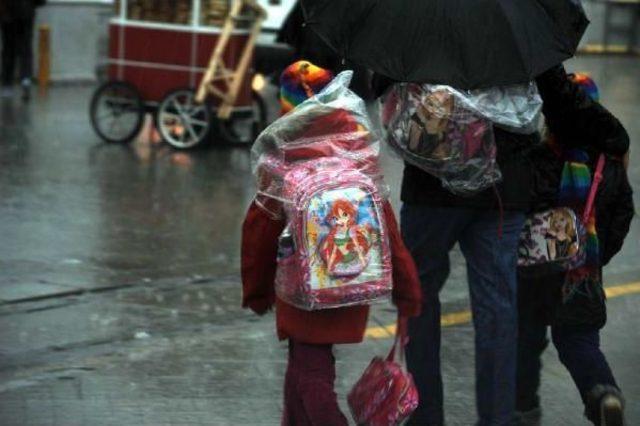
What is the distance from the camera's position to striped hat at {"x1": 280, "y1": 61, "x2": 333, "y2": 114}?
17.0ft

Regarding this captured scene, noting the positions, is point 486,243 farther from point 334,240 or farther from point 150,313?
point 150,313

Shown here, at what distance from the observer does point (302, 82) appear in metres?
5.19

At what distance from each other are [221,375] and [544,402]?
139 centimetres

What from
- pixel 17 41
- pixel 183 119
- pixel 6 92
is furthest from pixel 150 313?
pixel 17 41

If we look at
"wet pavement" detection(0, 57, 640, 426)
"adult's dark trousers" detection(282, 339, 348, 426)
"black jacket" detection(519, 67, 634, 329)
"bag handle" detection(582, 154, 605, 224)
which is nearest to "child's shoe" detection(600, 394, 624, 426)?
"black jacket" detection(519, 67, 634, 329)

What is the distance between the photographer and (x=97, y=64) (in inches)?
750

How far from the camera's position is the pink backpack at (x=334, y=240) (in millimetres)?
4379

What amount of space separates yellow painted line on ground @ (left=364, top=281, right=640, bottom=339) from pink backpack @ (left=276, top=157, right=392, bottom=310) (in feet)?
7.81

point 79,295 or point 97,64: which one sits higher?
point 79,295

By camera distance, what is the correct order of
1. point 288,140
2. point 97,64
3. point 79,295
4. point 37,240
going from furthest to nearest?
point 97,64 < point 37,240 < point 79,295 < point 288,140

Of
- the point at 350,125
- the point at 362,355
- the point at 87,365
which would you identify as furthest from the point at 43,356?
the point at 350,125

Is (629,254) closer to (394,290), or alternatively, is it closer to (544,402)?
(544,402)

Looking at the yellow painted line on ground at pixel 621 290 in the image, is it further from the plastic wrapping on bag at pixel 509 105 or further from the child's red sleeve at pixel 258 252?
the child's red sleeve at pixel 258 252

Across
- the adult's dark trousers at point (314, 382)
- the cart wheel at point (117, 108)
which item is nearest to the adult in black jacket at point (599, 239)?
the adult's dark trousers at point (314, 382)
